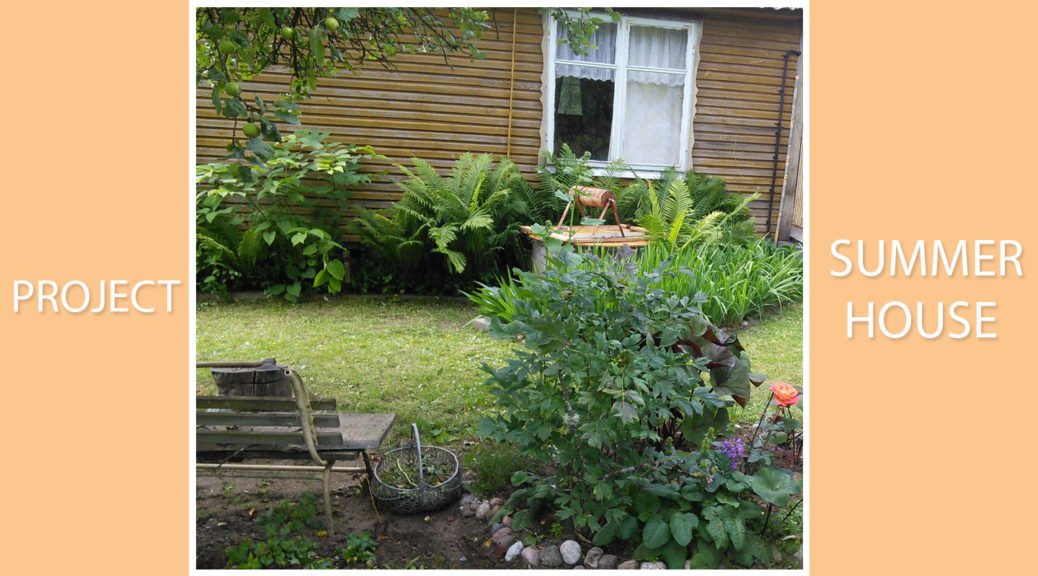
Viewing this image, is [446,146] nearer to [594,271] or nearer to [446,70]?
[446,70]

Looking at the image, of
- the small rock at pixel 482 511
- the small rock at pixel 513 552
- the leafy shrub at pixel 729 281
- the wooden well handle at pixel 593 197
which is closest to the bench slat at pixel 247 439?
the small rock at pixel 482 511

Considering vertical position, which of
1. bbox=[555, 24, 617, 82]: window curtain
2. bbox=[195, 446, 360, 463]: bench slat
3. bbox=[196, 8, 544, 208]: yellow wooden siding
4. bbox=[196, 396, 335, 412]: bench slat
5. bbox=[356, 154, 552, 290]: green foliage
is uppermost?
bbox=[555, 24, 617, 82]: window curtain

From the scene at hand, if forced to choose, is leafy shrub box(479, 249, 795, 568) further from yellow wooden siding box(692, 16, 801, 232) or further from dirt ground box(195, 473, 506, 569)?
yellow wooden siding box(692, 16, 801, 232)

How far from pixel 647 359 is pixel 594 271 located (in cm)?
37

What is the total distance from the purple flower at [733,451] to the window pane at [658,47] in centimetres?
572

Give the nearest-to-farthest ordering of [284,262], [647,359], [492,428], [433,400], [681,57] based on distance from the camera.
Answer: [647,359] < [492,428] < [433,400] < [284,262] < [681,57]

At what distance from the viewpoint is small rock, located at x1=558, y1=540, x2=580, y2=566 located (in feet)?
8.09

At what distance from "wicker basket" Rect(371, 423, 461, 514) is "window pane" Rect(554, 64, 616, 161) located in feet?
16.6

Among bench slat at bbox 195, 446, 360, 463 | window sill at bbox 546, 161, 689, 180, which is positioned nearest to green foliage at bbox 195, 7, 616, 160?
bench slat at bbox 195, 446, 360, 463

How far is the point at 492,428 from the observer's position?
245 centimetres

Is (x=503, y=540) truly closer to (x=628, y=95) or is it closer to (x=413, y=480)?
(x=413, y=480)

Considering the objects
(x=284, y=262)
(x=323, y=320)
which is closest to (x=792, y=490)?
(x=323, y=320)

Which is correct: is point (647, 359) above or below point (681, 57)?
below
